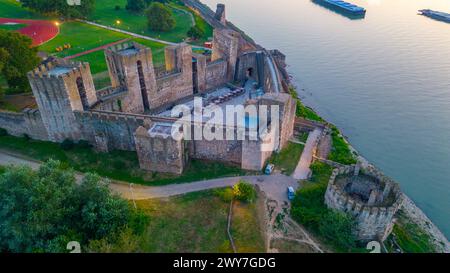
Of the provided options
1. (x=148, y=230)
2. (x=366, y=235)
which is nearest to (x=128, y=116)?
(x=148, y=230)

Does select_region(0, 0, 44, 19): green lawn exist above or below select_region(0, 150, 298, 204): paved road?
above

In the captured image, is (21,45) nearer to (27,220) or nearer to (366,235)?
(27,220)

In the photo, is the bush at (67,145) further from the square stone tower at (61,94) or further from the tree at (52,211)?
the tree at (52,211)

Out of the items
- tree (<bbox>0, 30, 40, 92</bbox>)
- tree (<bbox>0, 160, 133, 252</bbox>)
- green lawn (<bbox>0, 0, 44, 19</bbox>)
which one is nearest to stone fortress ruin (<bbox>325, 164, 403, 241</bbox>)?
tree (<bbox>0, 160, 133, 252</bbox>)

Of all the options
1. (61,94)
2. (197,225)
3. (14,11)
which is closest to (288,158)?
(197,225)

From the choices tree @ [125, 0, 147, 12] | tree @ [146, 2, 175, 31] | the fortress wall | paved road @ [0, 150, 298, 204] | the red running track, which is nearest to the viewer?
Result: paved road @ [0, 150, 298, 204]

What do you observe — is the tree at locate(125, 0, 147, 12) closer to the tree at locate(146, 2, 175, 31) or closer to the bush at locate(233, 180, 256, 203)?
the tree at locate(146, 2, 175, 31)
